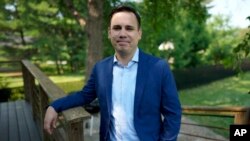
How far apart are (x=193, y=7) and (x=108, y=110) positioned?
8.42 metres

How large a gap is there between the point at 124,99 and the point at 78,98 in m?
0.38

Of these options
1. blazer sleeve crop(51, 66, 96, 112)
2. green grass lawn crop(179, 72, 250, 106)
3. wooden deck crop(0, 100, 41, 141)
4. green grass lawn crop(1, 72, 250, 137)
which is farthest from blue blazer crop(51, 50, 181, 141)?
green grass lawn crop(179, 72, 250, 106)

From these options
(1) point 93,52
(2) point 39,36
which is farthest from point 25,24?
(1) point 93,52

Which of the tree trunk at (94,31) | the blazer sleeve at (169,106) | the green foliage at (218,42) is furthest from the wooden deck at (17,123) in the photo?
the green foliage at (218,42)

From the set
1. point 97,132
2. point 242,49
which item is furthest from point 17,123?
point 242,49

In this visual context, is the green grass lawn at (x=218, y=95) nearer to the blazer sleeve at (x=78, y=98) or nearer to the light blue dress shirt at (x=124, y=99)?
the blazer sleeve at (x=78, y=98)

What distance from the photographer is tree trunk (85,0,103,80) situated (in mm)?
7605

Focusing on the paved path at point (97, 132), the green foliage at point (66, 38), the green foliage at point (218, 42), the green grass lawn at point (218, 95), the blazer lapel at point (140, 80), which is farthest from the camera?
the green foliage at point (218, 42)

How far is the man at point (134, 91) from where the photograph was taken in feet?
5.28

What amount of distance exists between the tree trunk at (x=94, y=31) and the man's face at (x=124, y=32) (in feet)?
19.9

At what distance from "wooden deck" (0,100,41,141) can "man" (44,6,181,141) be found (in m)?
2.77

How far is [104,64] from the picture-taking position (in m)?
1.78

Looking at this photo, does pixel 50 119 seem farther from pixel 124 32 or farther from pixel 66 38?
pixel 66 38

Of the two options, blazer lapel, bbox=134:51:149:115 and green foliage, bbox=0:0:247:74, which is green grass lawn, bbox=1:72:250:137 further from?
blazer lapel, bbox=134:51:149:115
